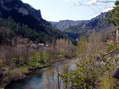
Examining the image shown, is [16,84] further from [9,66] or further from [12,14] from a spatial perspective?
[12,14]

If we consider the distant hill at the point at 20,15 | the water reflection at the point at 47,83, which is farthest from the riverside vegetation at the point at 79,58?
the distant hill at the point at 20,15

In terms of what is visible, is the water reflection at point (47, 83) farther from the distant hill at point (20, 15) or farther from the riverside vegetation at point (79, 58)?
the distant hill at point (20, 15)

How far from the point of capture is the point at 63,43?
8800 centimetres

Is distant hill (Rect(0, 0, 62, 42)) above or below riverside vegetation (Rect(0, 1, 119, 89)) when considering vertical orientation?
above

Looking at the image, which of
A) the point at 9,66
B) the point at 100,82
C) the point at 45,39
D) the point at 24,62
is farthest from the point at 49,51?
the point at 100,82

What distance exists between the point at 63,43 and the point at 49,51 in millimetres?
10425

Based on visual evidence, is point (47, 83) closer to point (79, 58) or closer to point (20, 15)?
point (79, 58)

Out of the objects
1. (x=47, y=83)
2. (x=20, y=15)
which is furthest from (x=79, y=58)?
(x=20, y=15)

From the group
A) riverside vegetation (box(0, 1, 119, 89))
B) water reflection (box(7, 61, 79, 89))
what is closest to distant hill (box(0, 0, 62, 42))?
riverside vegetation (box(0, 1, 119, 89))

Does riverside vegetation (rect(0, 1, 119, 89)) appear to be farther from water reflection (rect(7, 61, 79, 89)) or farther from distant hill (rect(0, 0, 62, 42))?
distant hill (rect(0, 0, 62, 42))

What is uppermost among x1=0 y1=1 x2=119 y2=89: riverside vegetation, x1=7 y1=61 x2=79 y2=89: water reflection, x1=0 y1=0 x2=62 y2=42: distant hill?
x1=0 y1=0 x2=62 y2=42: distant hill

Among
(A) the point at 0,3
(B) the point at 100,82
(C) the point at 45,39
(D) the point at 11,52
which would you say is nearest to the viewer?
(B) the point at 100,82

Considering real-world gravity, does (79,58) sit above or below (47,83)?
above

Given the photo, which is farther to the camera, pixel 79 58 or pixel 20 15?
pixel 20 15
